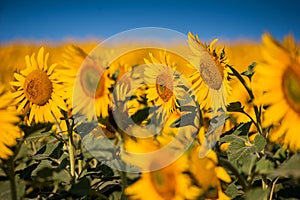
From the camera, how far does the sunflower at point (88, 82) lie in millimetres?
1896

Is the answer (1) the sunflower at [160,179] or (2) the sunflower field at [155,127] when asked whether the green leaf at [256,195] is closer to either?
(2) the sunflower field at [155,127]

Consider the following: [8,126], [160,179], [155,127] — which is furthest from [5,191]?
[155,127]

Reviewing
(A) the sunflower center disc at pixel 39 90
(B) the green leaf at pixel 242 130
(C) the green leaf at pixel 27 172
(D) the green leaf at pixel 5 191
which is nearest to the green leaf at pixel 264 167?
(B) the green leaf at pixel 242 130

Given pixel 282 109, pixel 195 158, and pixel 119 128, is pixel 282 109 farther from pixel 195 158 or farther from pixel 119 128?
pixel 119 128

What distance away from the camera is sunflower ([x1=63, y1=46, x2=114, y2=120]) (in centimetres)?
190

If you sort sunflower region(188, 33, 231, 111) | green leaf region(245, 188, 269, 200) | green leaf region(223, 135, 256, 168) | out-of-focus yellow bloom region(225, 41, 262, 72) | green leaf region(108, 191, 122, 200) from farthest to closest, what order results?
out-of-focus yellow bloom region(225, 41, 262, 72)
sunflower region(188, 33, 231, 111)
green leaf region(108, 191, 122, 200)
green leaf region(223, 135, 256, 168)
green leaf region(245, 188, 269, 200)

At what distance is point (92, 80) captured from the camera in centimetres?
191

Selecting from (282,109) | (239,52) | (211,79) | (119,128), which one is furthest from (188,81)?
(239,52)

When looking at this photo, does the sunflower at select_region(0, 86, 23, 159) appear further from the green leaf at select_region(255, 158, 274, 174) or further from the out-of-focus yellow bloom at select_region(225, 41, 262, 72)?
the out-of-focus yellow bloom at select_region(225, 41, 262, 72)

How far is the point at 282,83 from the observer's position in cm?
139

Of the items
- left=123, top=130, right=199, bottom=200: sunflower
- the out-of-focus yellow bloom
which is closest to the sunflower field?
left=123, top=130, right=199, bottom=200: sunflower

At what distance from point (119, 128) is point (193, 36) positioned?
2.41ft

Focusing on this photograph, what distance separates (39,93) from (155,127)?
62 centimetres

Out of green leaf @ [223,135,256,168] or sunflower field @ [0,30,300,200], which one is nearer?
sunflower field @ [0,30,300,200]
